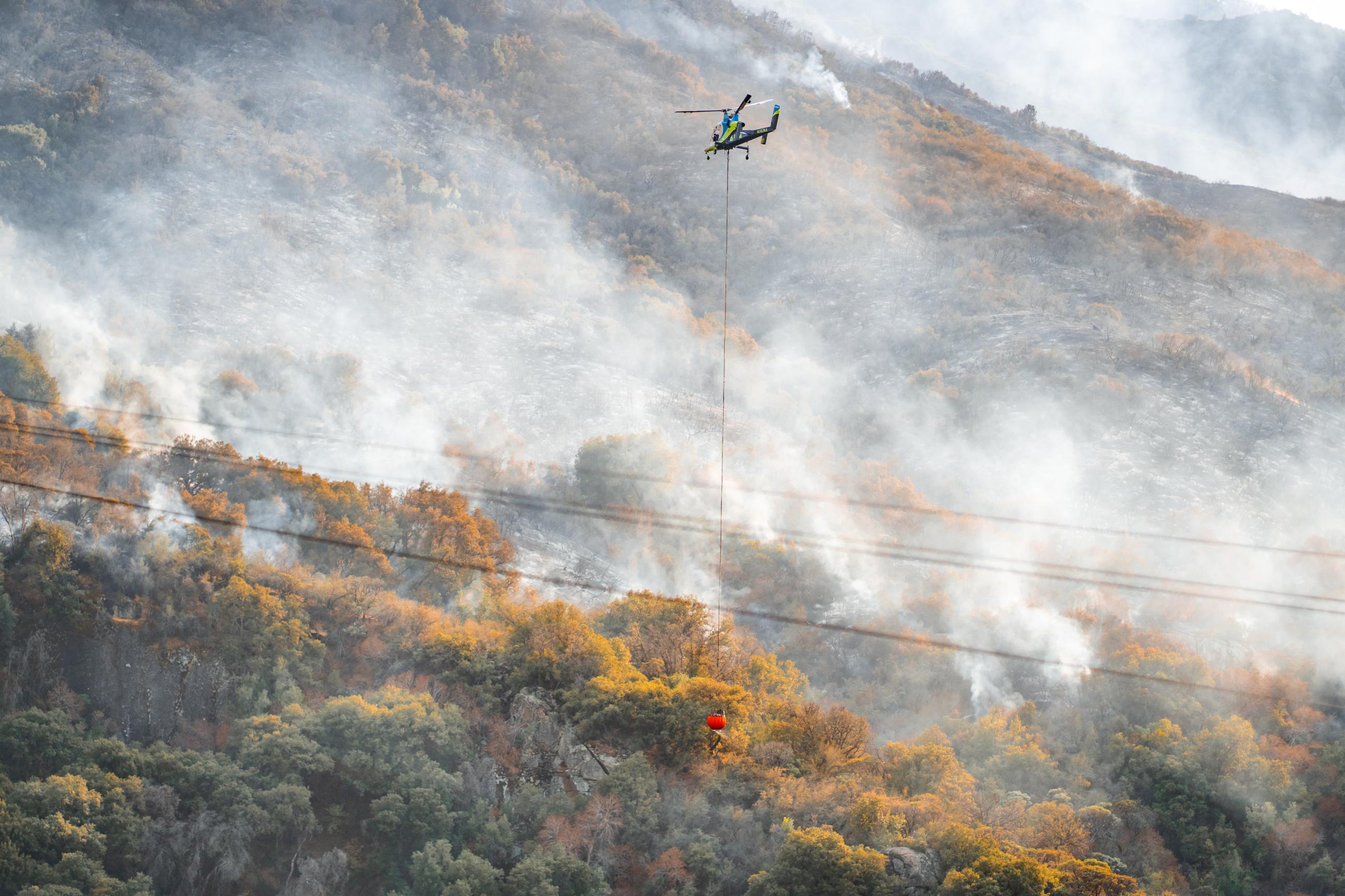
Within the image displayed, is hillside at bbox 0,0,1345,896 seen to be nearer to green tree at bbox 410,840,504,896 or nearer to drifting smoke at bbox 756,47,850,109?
green tree at bbox 410,840,504,896

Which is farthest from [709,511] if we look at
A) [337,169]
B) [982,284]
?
[337,169]

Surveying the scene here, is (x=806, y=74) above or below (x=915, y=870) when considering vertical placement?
above

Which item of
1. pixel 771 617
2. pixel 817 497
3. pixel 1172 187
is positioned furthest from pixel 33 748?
pixel 1172 187

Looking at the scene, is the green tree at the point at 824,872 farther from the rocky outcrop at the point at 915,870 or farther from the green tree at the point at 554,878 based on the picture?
the green tree at the point at 554,878

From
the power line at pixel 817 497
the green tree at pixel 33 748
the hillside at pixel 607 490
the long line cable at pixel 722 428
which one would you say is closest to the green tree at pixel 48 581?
the hillside at pixel 607 490

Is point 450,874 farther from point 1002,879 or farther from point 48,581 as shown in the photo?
point 48,581

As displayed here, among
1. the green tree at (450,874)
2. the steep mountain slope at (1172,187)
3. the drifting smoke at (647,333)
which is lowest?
the green tree at (450,874)
